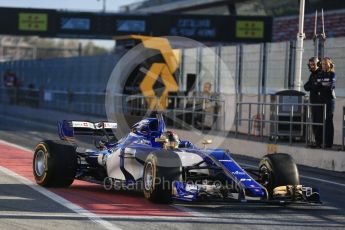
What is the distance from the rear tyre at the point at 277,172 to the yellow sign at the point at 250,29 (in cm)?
3119

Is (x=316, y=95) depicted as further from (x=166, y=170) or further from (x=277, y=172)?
(x=166, y=170)

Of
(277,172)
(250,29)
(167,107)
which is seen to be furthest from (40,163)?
(250,29)

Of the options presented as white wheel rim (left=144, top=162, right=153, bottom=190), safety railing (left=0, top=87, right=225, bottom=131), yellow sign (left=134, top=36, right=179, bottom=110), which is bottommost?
white wheel rim (left=144, top=162, right=153, bottom=190)

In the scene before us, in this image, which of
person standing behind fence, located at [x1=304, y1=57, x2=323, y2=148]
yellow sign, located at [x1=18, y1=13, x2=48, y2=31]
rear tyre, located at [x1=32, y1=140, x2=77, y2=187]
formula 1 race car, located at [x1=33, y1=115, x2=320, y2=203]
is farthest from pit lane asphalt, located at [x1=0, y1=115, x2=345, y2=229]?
yellow sign, located at [x1=18, y1=13, x2=48, y2=31]

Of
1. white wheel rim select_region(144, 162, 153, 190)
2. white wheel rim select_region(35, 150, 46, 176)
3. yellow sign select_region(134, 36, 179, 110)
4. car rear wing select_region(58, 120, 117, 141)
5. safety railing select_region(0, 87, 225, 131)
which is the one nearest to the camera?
white wheel rim select_region(144, 162, 153, 190)

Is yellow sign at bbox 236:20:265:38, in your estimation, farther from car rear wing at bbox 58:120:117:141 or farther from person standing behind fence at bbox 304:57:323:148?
car rear wing at bbox 58:120:117:141

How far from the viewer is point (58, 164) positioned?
11156 millimetres

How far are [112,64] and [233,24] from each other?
9285 millimetres

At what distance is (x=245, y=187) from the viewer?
970 cm

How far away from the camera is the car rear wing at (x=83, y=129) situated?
12.5 m

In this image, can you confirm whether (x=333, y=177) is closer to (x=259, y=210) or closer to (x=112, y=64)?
(x=259, y=210)

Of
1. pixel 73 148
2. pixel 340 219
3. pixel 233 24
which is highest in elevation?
pixel 233 24

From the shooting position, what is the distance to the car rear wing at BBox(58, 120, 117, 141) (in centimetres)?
1253

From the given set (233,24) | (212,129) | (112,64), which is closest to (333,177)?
(212,129)
